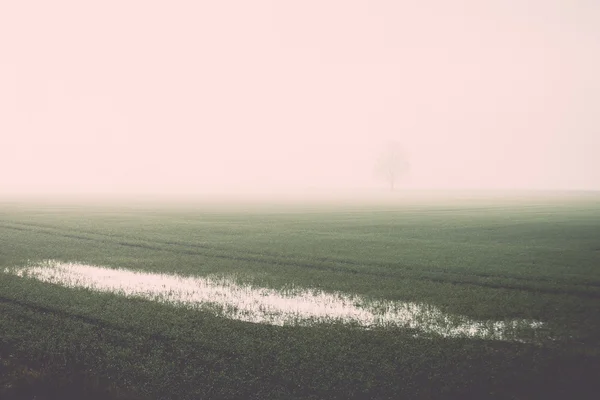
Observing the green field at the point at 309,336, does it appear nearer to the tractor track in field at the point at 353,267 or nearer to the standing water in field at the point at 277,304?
the tractor track in field at the point at 353,267

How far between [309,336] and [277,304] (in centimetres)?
391

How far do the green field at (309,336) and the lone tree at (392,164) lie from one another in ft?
524

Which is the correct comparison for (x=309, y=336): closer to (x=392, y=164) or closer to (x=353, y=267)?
(x=353, y=267)

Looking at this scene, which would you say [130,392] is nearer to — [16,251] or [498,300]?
[498,300]

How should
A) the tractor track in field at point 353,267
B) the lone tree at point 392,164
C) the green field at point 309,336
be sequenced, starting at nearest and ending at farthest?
the green field at point 309,336
the tractor track in field at point 353,267
the lone tree at point 392,164

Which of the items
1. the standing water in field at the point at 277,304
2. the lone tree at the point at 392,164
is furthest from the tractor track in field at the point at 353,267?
A: the lone tree at the point at 392,164

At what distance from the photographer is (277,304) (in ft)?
58.1

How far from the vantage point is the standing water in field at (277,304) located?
1515cm

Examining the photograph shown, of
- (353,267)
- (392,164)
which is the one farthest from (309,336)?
(392,164)

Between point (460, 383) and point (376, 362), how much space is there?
2.12 m

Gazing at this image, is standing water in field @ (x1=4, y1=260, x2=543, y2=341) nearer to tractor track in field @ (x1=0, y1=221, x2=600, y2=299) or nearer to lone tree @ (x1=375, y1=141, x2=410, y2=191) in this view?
tractor track in field @ (x1=0, y1=221, x2=600, y2=299)

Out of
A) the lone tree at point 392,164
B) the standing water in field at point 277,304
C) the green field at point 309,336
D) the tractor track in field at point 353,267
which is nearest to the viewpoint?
the green field at point 309,336

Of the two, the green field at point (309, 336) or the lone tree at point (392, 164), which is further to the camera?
the lone tree at point (392, 164)

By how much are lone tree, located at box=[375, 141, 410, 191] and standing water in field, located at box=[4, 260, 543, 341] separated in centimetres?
17121
